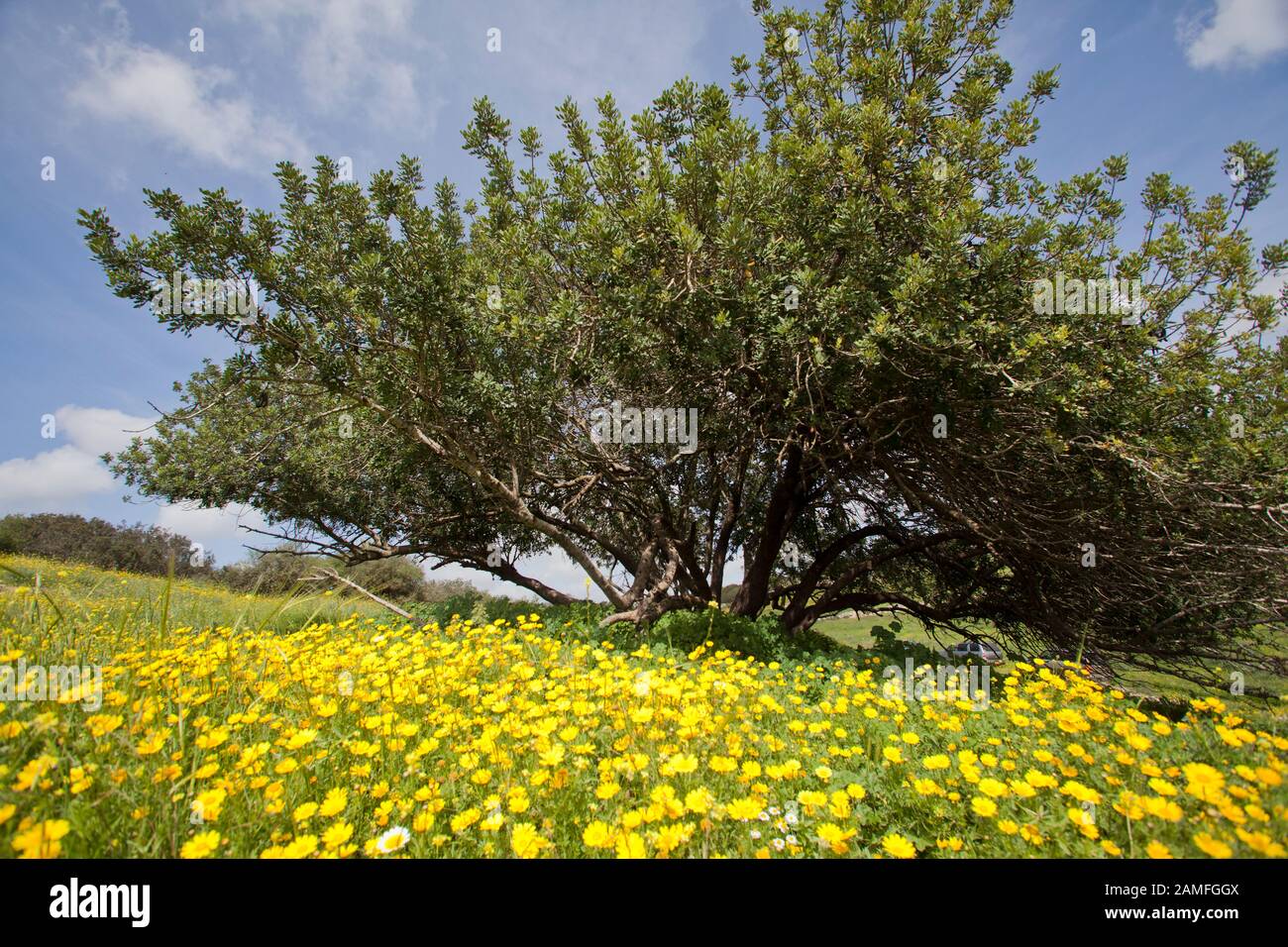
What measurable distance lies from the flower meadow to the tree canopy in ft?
10.1

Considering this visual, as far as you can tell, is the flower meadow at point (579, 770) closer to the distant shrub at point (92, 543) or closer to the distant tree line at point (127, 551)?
the distant tree line at point (127, 551)

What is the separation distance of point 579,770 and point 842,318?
186 inches

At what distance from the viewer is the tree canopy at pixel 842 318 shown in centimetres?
550

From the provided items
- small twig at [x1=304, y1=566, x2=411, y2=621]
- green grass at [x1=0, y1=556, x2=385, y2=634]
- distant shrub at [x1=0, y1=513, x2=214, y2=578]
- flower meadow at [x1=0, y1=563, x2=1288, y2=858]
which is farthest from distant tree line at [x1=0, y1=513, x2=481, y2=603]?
flower meadow at [x1=0, y1=563, x2=1288, y2=858]

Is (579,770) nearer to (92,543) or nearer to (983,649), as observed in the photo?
(983,649)

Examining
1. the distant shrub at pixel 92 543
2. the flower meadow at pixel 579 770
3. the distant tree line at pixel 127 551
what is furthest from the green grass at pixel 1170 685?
the distant shrub at pixel 92 543

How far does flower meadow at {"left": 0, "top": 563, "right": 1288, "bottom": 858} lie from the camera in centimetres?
208

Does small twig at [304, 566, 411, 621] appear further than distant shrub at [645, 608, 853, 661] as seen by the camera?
No

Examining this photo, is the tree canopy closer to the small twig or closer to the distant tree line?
the small twig

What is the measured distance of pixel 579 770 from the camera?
2551mm

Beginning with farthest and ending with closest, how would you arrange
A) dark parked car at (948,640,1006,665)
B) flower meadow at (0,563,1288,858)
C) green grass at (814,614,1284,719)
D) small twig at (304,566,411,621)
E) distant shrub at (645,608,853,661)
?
dark parked car at (948,640,1006,665), distant shrub at (645,608,853,661), small twig at (304,566,411,621), green grass at (814,614,1284,719), flower meadow at (0,563,1288,858)

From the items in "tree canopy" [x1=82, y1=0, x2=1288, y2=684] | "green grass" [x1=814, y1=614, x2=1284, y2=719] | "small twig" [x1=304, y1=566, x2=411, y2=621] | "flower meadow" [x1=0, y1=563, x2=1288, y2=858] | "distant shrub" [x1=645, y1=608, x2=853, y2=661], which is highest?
"tree canopy" [x1=82, y1=0, x2=1288, y2=684]
